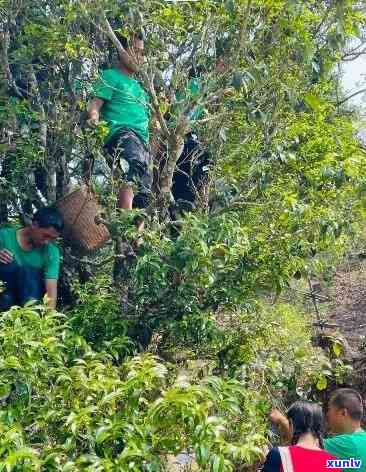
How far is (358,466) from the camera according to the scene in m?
3.12

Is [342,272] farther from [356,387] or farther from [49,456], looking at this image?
[49,456]

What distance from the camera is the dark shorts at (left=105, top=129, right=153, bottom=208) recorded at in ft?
14.2

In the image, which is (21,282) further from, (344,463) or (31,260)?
(344,463)

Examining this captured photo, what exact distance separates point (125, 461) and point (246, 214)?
2.37 meters

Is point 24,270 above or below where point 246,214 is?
below

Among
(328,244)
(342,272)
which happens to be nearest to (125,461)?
(328,244)

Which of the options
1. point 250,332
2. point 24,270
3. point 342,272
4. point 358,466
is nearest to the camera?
point 358,466

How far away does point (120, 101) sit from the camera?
4543 millimetres

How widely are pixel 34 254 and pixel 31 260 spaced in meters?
0.04

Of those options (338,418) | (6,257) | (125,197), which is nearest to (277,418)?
(338,418)

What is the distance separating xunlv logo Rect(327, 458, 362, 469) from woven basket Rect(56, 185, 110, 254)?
2.07 meters

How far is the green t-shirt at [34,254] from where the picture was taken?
14.6 feet

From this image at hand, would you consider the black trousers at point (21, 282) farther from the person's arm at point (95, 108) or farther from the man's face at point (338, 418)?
the man's face at point (338, 418)

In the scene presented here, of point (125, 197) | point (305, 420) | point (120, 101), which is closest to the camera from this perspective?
point (305, 420)
